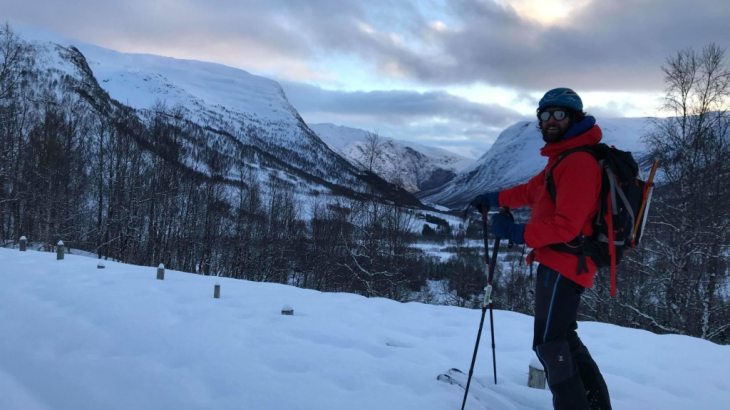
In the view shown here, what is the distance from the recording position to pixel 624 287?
23234 mm

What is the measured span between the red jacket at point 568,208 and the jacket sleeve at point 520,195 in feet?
1.78

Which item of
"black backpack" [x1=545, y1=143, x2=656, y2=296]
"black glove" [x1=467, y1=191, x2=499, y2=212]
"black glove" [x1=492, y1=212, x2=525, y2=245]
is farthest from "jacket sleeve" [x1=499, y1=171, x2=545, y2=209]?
"black backpack" [x1=545, y1=143, x2=656, y2=296]

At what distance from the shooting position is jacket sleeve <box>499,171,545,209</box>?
11.4 feet

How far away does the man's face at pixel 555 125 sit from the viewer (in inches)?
114

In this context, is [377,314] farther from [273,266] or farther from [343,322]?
[273,266]

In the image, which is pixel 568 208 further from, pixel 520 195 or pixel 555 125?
pixel 520 195

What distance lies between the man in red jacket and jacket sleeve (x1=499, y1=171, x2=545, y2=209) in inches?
15.4

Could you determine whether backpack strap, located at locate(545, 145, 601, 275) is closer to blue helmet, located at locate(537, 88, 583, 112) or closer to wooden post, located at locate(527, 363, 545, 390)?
blue helmet, located at locate(537, 88, 583, 112)

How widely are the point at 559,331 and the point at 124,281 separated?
740cm

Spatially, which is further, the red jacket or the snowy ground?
the snowy ground

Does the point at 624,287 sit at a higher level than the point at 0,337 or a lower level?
lower

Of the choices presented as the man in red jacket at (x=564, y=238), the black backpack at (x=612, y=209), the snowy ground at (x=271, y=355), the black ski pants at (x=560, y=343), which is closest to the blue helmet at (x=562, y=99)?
the man in red jacket at (x=564, y=238)

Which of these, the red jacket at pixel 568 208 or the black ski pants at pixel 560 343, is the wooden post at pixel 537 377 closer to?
the black ski pants at pixel 560 343

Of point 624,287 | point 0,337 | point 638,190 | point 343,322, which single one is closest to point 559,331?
point 638,190
